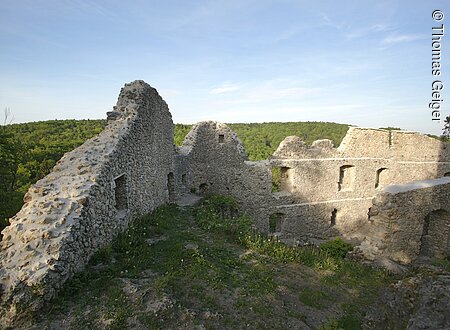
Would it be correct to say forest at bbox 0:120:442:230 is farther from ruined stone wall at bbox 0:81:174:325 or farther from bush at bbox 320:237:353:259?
bush at bbox 320:237:353:259

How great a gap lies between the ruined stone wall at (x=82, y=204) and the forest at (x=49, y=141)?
5274 millimetres

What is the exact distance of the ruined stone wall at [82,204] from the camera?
4074mm

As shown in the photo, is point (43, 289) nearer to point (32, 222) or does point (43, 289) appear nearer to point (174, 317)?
point (32, 222)

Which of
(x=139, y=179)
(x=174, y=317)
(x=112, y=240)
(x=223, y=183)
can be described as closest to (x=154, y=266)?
(x=112, y=240)

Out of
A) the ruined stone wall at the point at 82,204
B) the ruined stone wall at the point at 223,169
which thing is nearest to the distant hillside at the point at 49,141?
the ruined stone wall at the point at 82,204

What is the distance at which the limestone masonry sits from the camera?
4.53 meters

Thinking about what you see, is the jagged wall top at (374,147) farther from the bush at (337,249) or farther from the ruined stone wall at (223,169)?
the bush at (337,249)

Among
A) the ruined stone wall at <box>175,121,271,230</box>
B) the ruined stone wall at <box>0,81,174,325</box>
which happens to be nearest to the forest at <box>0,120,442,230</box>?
the ruined stone wall at <box>0,81,174,325</box>

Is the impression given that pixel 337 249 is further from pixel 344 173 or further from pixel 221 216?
pixel 344 173

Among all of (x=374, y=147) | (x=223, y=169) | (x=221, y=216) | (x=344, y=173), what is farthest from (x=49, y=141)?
(x=374, y=147)

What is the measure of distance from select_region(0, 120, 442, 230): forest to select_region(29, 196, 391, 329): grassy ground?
670cm

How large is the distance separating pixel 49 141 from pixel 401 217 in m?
25.5

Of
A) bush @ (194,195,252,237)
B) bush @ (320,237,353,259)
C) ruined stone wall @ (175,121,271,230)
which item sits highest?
ruined stone wall @ (175,121,271,230)

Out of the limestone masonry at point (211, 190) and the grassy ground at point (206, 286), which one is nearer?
the grassy ground at point (206, 286)
